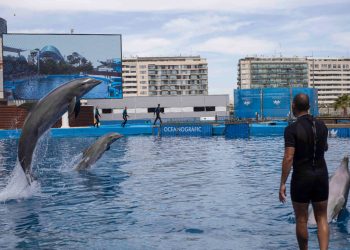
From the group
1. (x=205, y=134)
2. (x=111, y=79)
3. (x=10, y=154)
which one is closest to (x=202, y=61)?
(x=111, y=79)

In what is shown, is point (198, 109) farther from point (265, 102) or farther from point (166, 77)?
point (166, 77)

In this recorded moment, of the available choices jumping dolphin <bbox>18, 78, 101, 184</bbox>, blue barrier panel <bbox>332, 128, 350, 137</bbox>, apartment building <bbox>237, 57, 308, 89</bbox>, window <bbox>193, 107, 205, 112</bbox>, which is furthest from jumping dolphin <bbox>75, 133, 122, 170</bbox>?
apartment building <bbox>237, 57, 308, 89</bbox>

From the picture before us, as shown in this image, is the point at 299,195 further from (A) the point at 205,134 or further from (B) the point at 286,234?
(A) the point at 205,134

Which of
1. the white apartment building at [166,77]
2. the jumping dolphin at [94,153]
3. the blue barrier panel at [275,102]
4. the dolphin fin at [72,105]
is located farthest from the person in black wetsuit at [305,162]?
the white apartment building at [166,77]

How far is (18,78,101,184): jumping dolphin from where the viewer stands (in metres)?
10.5

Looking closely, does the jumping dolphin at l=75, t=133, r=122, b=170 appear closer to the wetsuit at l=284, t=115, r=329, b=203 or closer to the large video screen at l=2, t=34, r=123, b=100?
the wetsuit at l=284, t=115, r=329, b=203

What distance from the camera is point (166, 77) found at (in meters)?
160

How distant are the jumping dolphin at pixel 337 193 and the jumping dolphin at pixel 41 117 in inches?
210

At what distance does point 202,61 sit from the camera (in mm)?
161375

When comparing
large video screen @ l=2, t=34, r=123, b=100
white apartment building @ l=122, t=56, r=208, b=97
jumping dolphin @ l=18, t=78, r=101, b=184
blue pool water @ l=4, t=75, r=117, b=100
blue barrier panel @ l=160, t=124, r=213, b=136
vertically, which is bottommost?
blue barrier panel @ l=160, t=124, r=213, b=136

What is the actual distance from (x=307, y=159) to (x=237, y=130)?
24710 millimetres

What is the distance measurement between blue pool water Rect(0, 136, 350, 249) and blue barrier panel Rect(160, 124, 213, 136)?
1633cm

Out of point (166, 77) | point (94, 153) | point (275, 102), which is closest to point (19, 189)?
point (94, 153)

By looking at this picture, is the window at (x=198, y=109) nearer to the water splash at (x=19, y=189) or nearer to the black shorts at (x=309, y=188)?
the water splash at (x=19, y=189)
